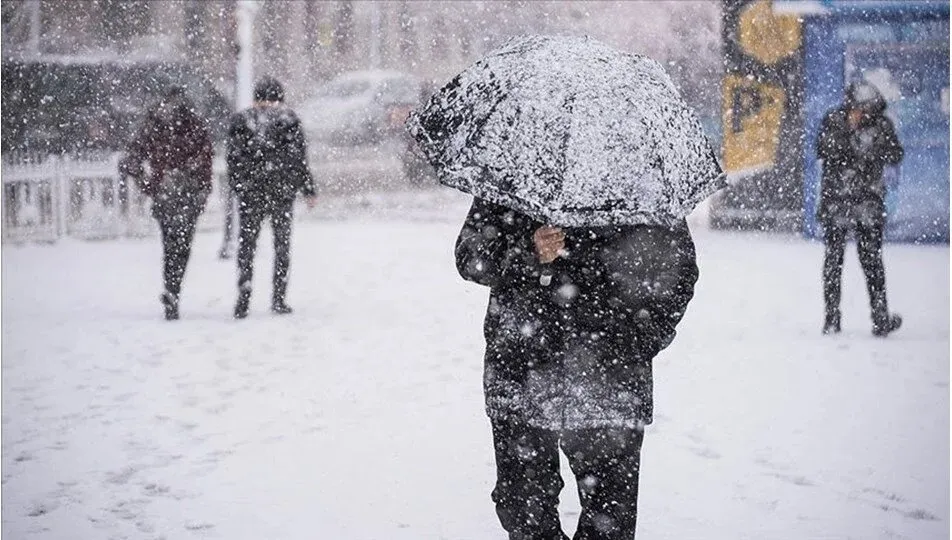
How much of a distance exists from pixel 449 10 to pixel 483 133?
35.7m

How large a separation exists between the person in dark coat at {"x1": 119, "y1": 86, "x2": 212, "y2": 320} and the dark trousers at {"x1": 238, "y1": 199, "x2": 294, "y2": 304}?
0.37 metres

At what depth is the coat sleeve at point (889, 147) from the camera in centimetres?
762

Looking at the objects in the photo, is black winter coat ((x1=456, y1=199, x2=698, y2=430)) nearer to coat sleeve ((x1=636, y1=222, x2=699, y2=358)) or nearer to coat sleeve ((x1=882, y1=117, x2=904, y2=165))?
coat sleeve ((x1=636, y1=222, x2=699, y2=358))

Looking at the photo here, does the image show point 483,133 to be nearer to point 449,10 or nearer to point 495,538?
point 495,538

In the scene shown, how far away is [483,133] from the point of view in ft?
9.79

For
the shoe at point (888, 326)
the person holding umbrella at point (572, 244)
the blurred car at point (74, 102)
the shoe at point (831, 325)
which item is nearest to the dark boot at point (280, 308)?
the shoe at point (831, 325)

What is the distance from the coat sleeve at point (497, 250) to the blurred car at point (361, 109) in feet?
61.7

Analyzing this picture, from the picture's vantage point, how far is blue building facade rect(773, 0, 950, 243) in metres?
12.7

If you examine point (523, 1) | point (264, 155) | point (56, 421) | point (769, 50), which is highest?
point (523, 1)

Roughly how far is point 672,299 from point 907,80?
10.8 meters

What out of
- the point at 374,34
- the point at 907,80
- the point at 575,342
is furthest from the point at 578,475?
the point at 374,34

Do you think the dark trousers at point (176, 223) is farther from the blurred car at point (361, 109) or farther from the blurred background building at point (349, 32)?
the blurred background building at point (349, 32)

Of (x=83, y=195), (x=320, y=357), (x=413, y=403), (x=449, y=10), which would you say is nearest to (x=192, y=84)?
(x=83, y=195)

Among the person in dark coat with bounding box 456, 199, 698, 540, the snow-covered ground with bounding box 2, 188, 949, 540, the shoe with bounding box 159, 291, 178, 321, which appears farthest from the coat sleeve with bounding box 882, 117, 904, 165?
the shoe with bounding box 159, 291, 178, 321
